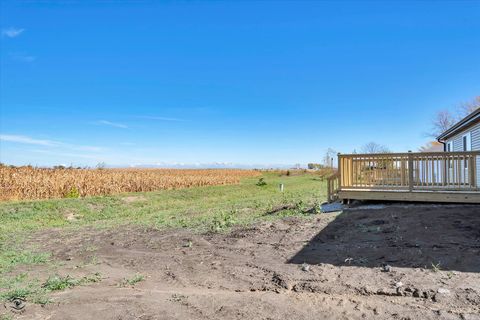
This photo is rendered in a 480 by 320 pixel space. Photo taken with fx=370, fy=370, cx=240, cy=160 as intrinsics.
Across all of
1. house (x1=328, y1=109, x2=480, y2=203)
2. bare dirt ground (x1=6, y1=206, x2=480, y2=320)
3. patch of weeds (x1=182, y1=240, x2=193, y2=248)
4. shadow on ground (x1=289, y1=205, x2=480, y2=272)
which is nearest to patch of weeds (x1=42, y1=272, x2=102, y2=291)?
bare dirt ground (x1=6, y1=206, x2=480, y2=320)

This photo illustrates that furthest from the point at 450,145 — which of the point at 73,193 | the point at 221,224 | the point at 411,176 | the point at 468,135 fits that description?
the point at 73,193

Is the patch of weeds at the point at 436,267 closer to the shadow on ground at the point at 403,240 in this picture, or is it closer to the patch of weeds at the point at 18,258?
the shadow on ground at the point at 403,240

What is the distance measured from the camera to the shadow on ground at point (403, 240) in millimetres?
5504

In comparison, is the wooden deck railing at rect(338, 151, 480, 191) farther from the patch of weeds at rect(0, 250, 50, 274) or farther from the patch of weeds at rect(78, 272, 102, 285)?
the patch of weeds at rect(0, 250, 50, 274)

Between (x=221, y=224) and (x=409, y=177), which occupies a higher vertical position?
(x=409, y=177)

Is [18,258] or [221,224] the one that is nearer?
[18,258]

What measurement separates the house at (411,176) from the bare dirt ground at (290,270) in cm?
102

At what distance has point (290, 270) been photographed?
5.39m

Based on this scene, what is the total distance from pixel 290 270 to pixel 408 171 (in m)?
6.47

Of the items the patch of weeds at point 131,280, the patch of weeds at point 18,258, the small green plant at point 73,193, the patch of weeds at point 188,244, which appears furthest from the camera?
the small green plant at point 73,193

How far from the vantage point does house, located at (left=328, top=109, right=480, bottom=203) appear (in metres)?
9.75

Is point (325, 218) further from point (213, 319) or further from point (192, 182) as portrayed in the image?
point (192, 182)

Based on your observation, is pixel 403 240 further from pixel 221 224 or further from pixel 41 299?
pixel 41 299

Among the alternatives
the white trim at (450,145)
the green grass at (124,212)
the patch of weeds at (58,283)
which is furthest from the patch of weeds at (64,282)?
the white trim at (450,145)
